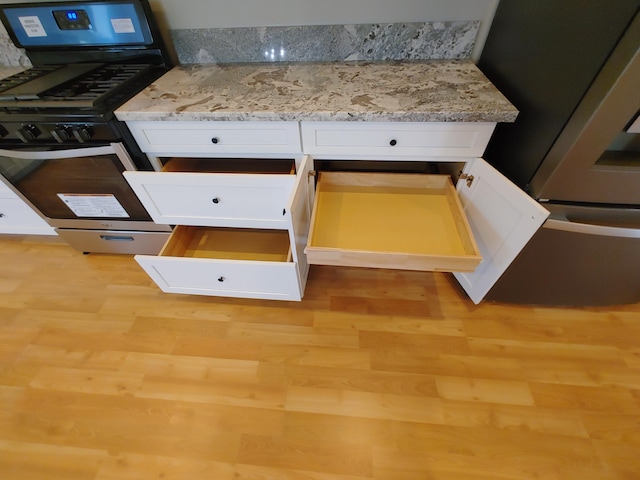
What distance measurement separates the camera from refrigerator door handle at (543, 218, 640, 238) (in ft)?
2.85

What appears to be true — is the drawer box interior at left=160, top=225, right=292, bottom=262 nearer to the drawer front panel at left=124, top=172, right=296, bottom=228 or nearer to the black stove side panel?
the drawer front panel at left=124, top=172, right=296, bottom=228

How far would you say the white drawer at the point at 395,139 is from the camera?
93cm

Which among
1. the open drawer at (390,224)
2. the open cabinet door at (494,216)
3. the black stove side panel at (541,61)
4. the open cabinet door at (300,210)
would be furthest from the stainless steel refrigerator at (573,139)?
the open cabinet door at (300,210)

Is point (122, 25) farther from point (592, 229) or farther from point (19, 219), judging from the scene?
point (592, 229)

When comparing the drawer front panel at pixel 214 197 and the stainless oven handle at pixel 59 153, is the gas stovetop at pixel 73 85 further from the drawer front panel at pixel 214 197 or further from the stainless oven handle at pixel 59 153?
the drawer front panel at pixel 214 197

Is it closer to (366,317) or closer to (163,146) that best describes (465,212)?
(366,317)

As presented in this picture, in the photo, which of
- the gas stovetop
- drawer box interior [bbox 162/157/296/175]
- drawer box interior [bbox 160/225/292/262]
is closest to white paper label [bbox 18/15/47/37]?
the gas stovetop

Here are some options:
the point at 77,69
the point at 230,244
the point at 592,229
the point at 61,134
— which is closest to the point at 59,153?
the point at 61,134

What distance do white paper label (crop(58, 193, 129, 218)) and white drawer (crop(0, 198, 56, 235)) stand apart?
32 cm

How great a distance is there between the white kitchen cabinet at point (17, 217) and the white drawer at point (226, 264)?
86 cm

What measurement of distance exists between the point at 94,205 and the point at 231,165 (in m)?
0.64

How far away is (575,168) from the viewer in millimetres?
790

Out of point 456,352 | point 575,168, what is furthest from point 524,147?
point 456,352

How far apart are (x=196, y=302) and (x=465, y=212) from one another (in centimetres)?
127
